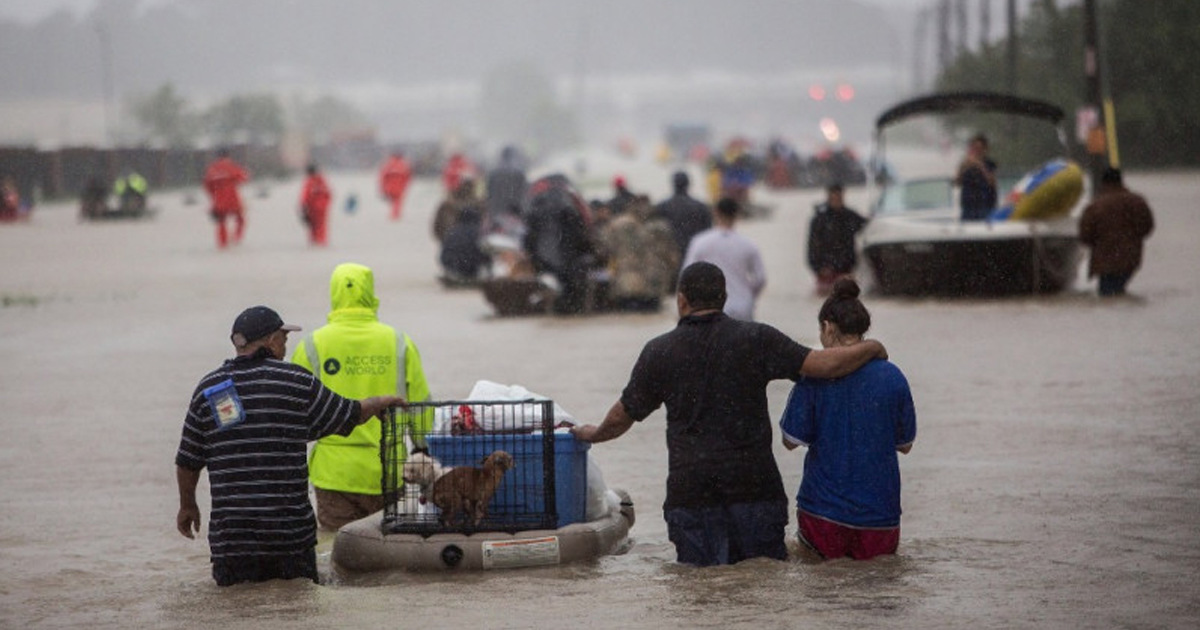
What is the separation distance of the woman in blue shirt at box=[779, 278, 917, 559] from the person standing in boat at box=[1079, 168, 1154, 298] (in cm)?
1377

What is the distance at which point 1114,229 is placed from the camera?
70.5ft

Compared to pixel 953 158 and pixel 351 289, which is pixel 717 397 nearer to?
pixel 351 289

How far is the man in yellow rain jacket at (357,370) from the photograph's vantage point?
9219mm

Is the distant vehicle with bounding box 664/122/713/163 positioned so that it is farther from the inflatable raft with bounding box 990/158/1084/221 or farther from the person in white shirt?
the person in white shirt

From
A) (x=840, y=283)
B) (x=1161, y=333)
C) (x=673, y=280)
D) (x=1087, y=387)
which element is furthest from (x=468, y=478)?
(x=673, y=280)

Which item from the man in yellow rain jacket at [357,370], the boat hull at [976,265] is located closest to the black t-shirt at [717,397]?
the man in yellow rain jacket at [357,370]

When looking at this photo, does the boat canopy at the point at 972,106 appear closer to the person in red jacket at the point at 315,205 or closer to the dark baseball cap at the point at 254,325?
the person in red jacket at the point at 315,205

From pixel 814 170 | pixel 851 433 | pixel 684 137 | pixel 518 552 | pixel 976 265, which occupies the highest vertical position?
pixel 684 137

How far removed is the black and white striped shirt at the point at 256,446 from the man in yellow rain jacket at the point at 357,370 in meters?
0.97

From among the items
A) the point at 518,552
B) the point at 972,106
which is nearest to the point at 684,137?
the point at 972,106

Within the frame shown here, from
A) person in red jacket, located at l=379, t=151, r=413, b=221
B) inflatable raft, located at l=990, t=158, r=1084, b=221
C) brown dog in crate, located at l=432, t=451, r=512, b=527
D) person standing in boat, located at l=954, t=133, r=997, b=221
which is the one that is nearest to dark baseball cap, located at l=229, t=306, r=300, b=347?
brown dog in crate, located at l=432, t=451, r=512, b=527

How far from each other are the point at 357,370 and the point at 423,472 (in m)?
0.86

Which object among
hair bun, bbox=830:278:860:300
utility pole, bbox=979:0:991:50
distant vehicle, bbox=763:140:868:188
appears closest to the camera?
hair bun, bbox=830:278:860:300

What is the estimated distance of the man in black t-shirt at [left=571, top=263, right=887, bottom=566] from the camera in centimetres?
814
